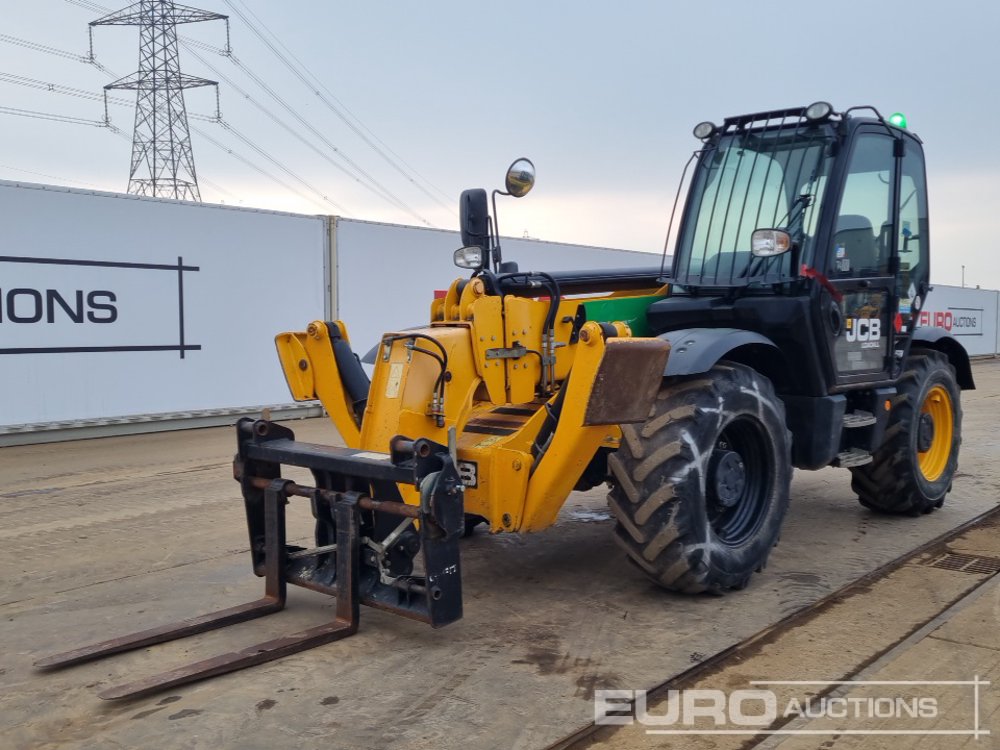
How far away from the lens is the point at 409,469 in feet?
12.5

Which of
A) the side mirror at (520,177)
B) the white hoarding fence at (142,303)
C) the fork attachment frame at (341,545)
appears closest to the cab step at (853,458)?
the side mirror at (520,177)

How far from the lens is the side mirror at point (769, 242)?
508 centimetres

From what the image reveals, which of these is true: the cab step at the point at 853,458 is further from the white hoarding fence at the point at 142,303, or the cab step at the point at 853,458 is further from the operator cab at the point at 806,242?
the white hoarding fence at the point at 142,303

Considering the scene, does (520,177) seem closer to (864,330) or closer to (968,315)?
(864,330)

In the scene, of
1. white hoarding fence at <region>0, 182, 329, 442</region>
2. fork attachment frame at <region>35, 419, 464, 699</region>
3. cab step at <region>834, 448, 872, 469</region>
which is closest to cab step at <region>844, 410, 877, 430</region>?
cab step at <region>834, 448, 872, 469</region>

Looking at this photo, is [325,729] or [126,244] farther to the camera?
[126,244]

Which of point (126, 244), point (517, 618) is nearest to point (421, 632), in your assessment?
point (517, 618)

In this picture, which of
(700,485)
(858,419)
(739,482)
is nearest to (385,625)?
(700,485)

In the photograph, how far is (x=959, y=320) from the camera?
90.6ft

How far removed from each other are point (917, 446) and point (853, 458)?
103 cm

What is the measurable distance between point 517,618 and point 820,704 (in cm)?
146

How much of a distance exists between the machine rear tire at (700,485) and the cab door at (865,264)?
966 mm

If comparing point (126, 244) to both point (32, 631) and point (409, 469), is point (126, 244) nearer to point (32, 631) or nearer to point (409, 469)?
point (32, 631)

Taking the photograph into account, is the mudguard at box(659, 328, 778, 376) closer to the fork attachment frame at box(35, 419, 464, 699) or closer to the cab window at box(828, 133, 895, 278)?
the cab window at box(828, 133, 895, 278)
